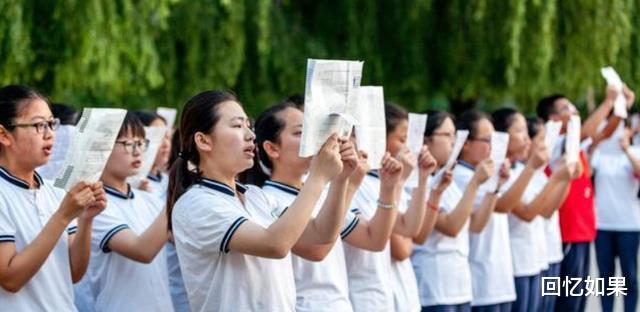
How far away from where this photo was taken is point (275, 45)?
10.2 m

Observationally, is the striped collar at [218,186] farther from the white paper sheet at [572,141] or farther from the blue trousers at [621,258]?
the blue trousers at [621,258]

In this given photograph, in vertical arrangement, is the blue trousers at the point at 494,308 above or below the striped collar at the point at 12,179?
below

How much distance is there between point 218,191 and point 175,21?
6.04 meters

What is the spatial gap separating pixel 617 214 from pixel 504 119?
1930 millimetres

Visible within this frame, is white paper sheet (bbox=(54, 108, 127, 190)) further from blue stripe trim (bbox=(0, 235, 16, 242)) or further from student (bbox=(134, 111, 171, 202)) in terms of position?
student (bbox=(134, 111, 171, 202))

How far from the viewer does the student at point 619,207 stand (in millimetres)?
8680

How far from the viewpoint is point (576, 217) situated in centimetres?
812

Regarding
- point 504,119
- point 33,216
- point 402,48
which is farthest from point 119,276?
point 402,48

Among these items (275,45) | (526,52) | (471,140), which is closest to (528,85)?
(526,52)

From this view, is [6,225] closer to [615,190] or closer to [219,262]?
[219,262]

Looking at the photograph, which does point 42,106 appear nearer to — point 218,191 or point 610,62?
point 218,191

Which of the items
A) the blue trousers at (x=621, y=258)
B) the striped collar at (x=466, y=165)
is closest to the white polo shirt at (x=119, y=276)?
the striped collar at (x=466, y=165)

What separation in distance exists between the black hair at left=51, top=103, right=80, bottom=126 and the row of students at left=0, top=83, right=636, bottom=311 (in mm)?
339

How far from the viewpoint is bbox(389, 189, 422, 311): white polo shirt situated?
5.22m
